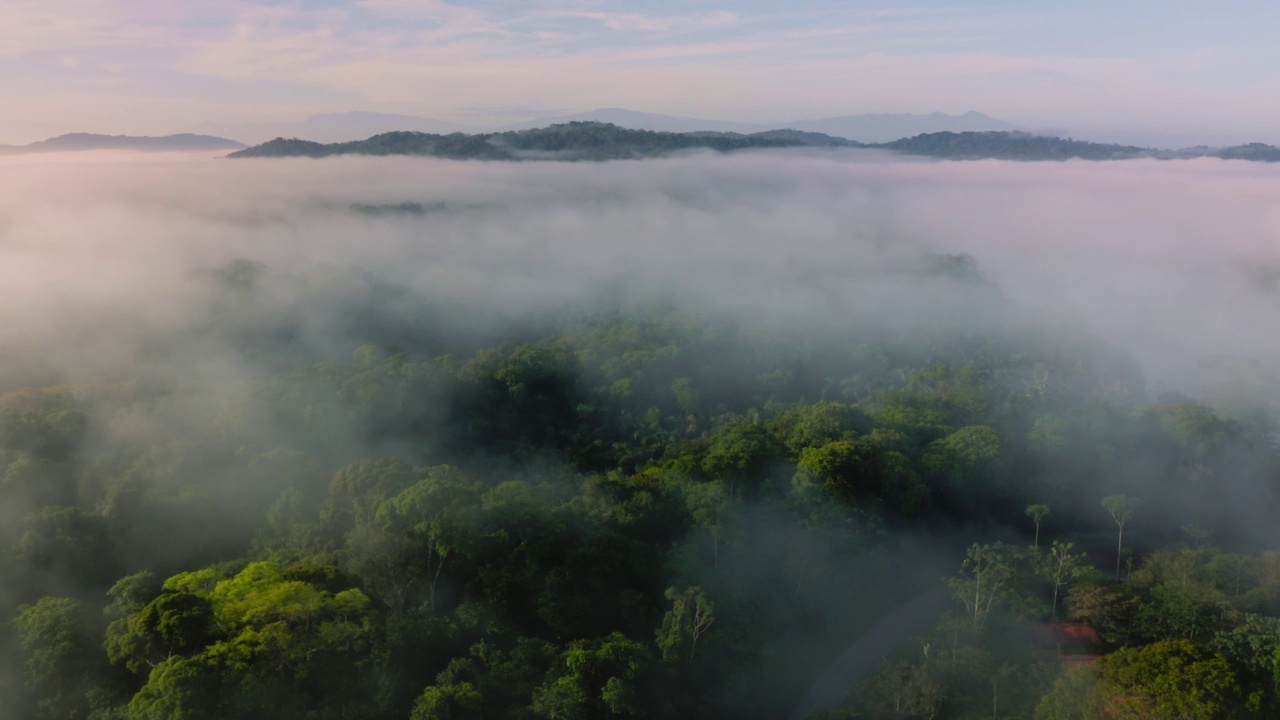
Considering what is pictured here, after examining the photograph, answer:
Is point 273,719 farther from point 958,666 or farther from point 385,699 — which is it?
point 958,666

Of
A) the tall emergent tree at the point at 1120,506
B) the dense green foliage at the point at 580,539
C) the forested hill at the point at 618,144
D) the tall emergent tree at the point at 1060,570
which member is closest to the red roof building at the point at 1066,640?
the dense green foliage at the point at 580,539

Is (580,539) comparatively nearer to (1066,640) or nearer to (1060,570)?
(1066,640)

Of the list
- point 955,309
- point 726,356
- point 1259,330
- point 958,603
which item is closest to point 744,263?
point 955,309

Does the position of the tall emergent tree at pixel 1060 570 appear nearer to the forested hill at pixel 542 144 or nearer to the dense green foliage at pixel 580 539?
the dense green foliage at pixel 580 539

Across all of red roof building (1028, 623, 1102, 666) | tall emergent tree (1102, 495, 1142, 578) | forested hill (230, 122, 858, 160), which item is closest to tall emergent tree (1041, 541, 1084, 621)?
red roof building (1028, 623, 1102, 666)

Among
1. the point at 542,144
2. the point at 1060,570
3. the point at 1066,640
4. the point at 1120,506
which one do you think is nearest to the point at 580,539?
the point at 1066,640

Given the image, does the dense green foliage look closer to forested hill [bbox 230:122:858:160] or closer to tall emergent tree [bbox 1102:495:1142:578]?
tall emergent tree [bbox 1102:495:1142:578]
